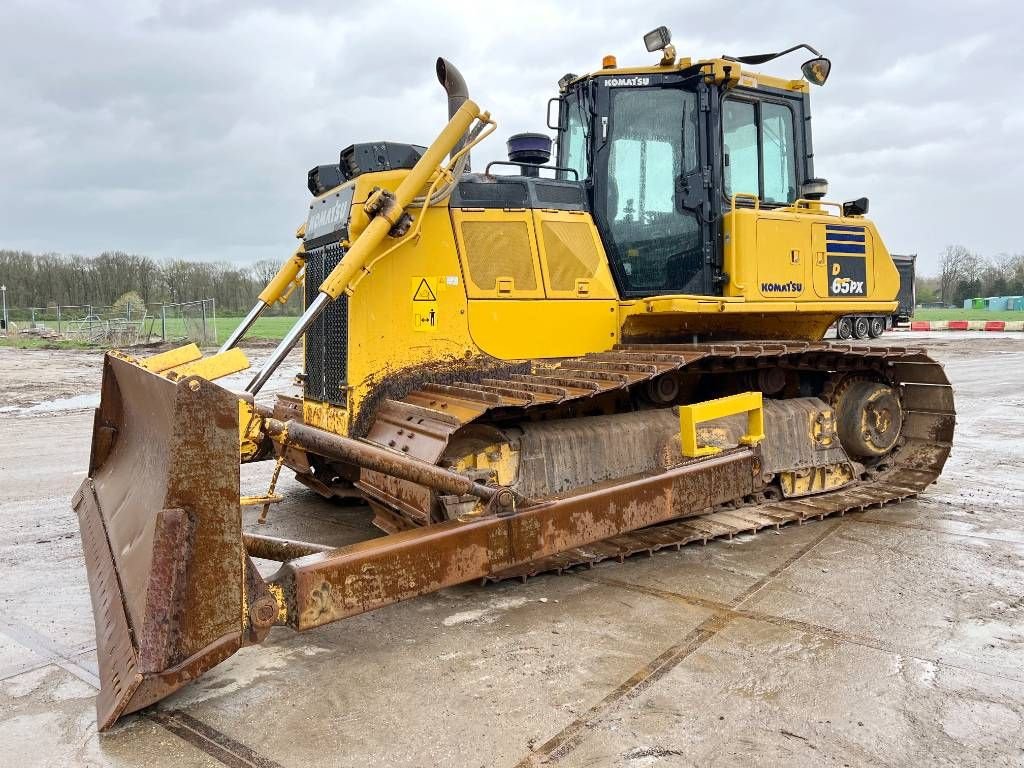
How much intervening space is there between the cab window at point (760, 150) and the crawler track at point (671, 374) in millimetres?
1252

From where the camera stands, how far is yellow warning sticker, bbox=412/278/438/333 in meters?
4.81

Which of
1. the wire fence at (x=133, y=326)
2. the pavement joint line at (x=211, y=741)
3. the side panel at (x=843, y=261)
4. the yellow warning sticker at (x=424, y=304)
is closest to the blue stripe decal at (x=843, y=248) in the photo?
the side panel at (x=843, y=261)

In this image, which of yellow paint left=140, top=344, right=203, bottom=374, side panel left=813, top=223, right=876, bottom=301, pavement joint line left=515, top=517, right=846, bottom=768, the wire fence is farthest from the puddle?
the wire fence

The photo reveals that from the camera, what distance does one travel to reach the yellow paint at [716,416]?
15.3 feet

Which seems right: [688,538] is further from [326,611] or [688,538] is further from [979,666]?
[326,611]

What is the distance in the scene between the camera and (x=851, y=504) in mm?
5805

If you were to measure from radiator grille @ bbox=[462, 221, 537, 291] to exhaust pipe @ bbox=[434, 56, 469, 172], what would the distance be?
514mm

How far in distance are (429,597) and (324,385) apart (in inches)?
63.9

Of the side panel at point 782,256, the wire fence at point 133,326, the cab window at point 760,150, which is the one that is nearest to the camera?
the side panel at point 782,256

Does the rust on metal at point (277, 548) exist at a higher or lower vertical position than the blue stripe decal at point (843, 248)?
lower

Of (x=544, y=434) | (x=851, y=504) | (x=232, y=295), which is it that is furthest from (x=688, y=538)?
(x=232, y=295)

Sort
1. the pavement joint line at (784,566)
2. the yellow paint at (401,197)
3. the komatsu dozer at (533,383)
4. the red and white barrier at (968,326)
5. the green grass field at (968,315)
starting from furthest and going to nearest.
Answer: the green grass field at (968,315) → the red and white barrier at (968,326) → the yellow paint at (401,197) → the pavement joint line at (784,566) → the komatsu dozer at (533,383)

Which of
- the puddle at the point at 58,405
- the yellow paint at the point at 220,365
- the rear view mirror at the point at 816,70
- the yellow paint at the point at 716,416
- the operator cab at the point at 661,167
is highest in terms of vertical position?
the rear view mirror at the point at 816,70

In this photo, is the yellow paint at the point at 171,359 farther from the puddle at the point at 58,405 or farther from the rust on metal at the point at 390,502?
the puddle at the point at 58,405
